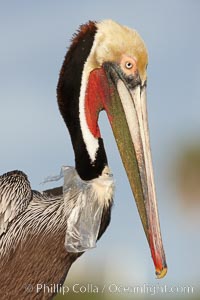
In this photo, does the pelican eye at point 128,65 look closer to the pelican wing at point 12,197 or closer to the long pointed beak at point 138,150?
the long pointed beak at point 138,150

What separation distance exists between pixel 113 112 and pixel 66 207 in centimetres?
80

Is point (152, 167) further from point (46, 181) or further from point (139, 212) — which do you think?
point (46, 181)

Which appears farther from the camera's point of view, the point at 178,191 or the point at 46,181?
the point at 178,191

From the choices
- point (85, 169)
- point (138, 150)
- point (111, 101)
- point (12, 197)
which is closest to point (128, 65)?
point (111, 101)

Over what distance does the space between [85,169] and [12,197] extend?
0.60m

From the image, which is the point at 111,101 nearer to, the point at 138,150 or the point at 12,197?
the point at 138,150

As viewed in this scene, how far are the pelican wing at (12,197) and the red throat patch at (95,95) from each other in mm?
721

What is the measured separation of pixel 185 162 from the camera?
82.9 ft

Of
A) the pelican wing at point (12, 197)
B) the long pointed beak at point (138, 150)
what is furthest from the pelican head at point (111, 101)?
the pelican wing at point (12, 197)

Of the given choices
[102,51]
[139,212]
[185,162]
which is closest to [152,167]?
[139,212]

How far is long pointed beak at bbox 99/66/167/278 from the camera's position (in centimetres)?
830

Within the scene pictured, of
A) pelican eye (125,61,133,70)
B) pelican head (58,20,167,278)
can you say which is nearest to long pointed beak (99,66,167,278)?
pelican head (58,20,167,278)

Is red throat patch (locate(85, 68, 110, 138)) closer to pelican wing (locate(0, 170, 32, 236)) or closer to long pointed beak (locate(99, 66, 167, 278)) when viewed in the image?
long pointed beak (locate(99, 66, 167, 278))

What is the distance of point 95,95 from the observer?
8609 mm
